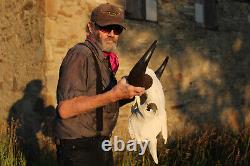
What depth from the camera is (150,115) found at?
3.06 meters

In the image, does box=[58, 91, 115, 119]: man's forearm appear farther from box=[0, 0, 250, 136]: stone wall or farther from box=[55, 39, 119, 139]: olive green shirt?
box=[0, 0, 250, 136]: stone wall

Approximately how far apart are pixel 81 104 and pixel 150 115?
0.51 m

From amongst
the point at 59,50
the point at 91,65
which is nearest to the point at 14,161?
the point at 59,50

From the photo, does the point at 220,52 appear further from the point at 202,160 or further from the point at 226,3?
the point at 202,160

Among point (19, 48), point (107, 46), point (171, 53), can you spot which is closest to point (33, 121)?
point (19, 48)

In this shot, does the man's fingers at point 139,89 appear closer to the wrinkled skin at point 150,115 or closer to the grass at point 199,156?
the wrinkled skin at point 150,115

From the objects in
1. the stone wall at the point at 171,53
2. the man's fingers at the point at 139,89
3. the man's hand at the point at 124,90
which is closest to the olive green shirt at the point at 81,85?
the man's hand at the point at 124,90

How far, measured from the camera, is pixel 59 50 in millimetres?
6605

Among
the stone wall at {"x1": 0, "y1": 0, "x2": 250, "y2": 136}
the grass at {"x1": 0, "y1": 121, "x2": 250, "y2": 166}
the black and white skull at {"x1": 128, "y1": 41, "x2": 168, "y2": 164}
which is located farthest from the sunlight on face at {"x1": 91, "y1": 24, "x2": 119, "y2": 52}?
the stone wall at {"x1": 0, "y1": 0, "x2": 250, "y2": 136}

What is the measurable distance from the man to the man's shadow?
339cm

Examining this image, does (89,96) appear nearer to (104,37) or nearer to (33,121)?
(104,37)

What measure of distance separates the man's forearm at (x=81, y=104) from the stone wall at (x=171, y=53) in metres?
3.61

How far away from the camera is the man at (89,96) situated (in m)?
2.89

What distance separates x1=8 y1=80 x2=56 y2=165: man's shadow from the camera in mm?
6484
